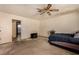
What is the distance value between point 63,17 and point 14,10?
1048 millimetres

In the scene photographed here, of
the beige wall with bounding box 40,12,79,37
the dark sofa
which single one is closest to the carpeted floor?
the dark sofa

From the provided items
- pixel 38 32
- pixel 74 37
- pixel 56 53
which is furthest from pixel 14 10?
pixel 74 37

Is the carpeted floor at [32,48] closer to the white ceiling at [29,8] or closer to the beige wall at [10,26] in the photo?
the beige wall at [10,26]

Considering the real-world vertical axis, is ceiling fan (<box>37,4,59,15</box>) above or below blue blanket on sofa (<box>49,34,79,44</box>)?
above

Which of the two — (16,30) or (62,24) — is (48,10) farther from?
(16,30)

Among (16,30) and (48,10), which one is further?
(16,30)

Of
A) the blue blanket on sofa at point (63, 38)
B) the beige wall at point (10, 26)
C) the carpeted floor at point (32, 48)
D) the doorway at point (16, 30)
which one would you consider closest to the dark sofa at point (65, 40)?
the blue blanket on sofa at point (63, 38)

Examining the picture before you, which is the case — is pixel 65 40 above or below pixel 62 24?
below

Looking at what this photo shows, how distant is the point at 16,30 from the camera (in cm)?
197

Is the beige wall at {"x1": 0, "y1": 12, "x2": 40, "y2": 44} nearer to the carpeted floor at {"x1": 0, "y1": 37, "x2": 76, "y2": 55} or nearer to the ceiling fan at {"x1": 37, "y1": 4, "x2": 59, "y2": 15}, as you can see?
the carpeted floor at {"x1": 0, "y1": 37, "x2": 76, "y2": 55}

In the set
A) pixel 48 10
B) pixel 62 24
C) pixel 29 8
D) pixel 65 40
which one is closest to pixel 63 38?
pixel 65 40

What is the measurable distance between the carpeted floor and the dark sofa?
0.10 m

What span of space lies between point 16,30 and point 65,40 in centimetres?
109

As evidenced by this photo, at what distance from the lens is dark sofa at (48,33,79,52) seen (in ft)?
5.81
